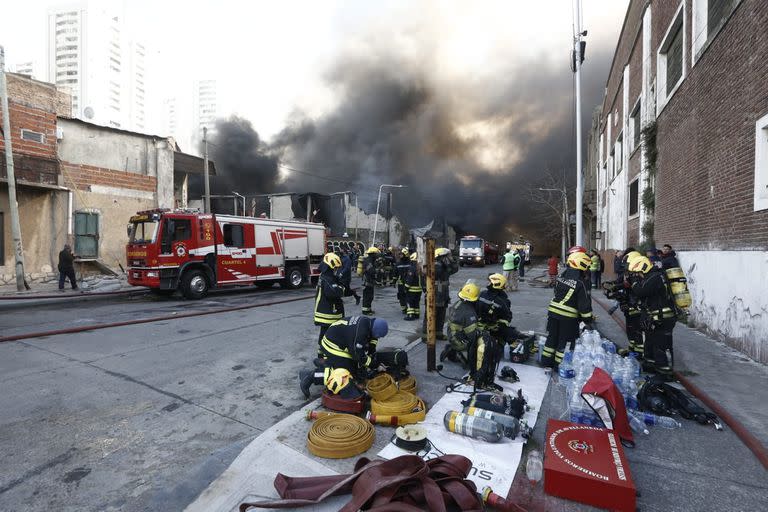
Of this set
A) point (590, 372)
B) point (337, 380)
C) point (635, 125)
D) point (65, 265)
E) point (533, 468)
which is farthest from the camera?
point (635, 125)

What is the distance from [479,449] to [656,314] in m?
3.10

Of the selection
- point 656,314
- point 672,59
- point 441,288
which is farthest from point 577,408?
point 672,59

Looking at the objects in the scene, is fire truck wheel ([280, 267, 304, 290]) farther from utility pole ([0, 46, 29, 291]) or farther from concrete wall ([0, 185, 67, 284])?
concrete wall ([0, 185, 67, 284])

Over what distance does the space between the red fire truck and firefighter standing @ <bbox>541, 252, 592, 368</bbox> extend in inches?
368

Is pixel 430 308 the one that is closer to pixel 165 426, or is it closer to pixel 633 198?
pixel 165 426

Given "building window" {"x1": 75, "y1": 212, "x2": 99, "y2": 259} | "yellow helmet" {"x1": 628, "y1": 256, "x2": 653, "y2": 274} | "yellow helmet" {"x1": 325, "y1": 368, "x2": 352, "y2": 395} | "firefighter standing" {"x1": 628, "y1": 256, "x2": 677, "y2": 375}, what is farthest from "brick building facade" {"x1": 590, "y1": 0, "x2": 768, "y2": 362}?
"building window" {"x1": 75, "y1": 212, "x2": 99, "y2": 259}

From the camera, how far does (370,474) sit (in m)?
2.29

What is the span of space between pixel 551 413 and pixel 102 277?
15.9 m

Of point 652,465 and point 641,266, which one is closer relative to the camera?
point 652,465

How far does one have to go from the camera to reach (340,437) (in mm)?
2922

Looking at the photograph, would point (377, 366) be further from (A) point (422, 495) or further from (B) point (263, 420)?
(A) point (422, 495)

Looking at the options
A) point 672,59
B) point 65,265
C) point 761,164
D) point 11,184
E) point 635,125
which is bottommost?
point 65,265

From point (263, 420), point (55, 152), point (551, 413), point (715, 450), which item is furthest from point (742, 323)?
point (55, 152)

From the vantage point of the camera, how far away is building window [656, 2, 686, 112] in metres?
9.15
